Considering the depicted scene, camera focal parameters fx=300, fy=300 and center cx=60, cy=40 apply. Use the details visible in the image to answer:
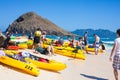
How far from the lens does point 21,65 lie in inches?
472

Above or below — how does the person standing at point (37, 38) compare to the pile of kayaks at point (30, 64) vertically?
above

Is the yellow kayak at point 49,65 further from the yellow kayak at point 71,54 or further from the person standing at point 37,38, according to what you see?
the yellow kayak at point 71,54

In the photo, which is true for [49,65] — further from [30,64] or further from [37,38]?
[37,38]

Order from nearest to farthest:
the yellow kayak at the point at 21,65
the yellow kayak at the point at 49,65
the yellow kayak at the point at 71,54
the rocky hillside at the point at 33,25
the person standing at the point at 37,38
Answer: the yellow kayak at the point at 21,65, the yellow kayak at the point at 49,65, the person standing at the point at 37,38, the yellow kayak at the point at 71,54, the rocky hillside at the point at 33,25

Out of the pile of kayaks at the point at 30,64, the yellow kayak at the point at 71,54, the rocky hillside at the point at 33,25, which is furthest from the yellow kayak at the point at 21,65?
the rocky hillside at the point at 33,25

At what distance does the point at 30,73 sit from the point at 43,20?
129653 mm

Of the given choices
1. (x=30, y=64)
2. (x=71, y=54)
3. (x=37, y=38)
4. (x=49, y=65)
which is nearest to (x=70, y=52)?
(x=71, y=54)

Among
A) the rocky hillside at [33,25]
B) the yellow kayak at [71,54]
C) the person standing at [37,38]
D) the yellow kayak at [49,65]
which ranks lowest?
the yellow kayak at [49,65]

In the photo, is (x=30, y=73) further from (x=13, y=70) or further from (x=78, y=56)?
(x=78, y=56)

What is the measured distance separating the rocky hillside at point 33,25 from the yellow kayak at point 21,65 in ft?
384

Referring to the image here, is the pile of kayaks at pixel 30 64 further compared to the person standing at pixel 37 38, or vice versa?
the person standing at pixel 37 38

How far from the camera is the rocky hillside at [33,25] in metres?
132

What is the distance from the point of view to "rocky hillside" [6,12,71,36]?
132 meters

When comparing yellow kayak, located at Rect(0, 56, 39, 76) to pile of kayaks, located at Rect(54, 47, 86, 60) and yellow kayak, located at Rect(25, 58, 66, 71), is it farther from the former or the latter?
pile of kayaks, located at Rect(54, 47, 86, 60)
